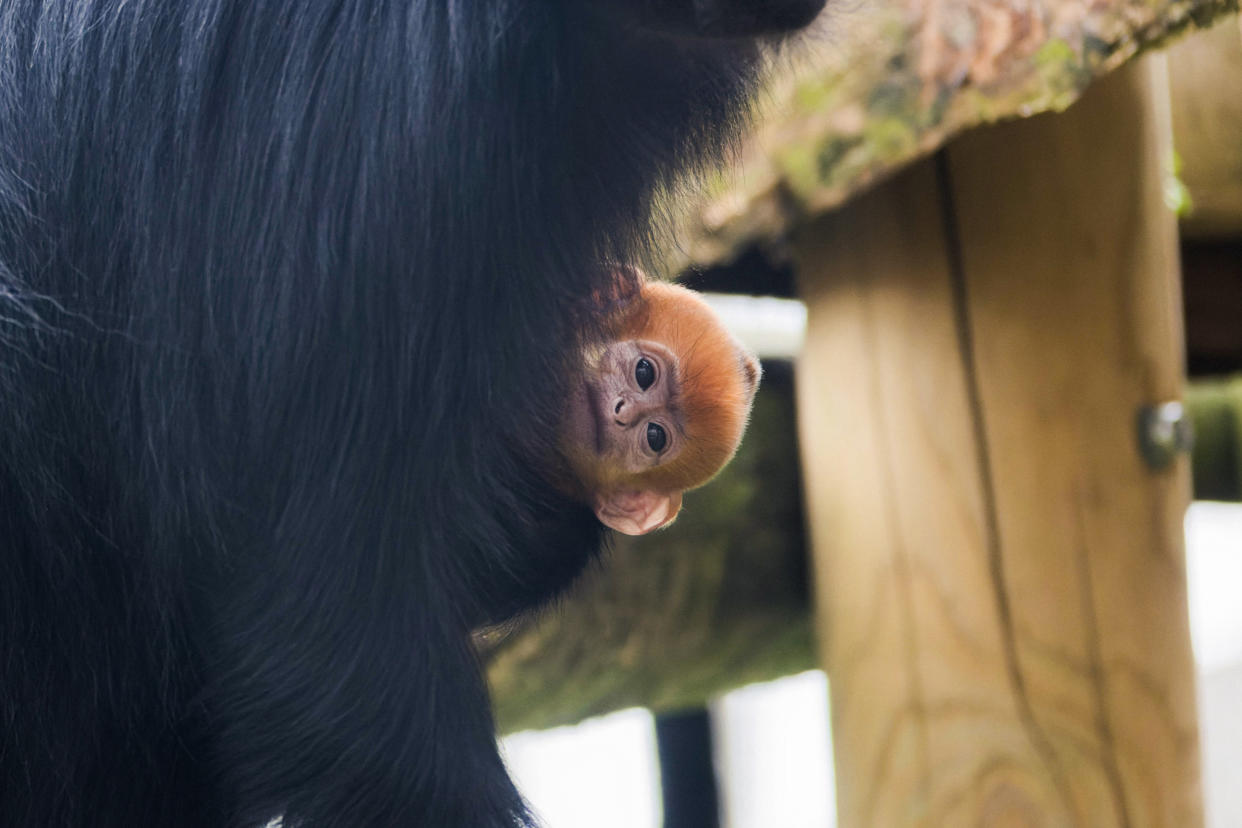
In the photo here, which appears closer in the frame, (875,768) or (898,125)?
(898,125)

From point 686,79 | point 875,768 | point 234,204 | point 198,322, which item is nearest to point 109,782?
point 198,322

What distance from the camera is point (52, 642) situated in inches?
55.4

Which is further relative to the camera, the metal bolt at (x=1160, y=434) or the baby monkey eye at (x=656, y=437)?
the metal bolt at (x=1160, y=434)

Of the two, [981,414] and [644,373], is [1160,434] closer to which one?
[981,414]

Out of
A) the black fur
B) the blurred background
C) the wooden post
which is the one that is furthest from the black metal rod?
the black fur

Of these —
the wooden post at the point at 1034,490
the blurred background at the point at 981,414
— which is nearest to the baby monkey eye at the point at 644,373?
the blurred background at the point at 981,414

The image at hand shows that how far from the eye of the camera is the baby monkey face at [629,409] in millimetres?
1763

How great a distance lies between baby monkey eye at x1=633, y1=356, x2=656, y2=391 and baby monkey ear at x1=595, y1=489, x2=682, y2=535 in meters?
0.14

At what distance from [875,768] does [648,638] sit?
0.51 metres

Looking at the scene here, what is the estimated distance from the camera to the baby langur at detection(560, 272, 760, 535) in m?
1.77

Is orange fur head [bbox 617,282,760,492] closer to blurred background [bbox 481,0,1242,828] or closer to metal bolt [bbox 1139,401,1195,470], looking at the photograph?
blurred background [bbox 481,0,1242,828]

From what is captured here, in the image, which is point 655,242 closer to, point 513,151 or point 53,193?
point 513,151

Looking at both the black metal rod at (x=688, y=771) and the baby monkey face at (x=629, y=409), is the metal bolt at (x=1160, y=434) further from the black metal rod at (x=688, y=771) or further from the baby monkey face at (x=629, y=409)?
the black metal rod at (x=688, y=771)

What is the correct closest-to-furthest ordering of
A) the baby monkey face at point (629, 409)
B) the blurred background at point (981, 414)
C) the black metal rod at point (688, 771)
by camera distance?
1. the baby monkey face at point (629, 409)
2. the blurred background at point (981, 414)
3. the black metal rod at point (688, 771)
